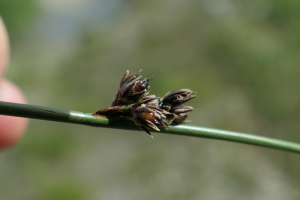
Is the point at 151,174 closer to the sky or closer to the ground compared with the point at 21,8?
closer to the ground

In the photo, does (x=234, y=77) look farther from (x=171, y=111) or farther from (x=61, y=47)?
(x=61, y=47)

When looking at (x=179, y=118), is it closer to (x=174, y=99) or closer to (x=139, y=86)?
(x=174, y=99)

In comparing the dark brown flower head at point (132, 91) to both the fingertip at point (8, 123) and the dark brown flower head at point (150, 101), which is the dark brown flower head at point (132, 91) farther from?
the fingertip at point (8, 123)

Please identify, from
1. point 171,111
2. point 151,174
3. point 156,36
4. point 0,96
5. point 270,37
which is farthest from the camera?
point 156,36

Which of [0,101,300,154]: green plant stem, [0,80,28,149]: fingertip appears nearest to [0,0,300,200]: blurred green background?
[0,80,28,149]: fingertip

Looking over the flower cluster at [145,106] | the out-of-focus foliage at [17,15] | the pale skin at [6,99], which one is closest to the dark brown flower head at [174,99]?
the flower cluster at [145,106]

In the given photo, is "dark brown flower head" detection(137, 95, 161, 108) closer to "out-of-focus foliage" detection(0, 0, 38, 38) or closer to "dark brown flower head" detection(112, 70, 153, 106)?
"dark brown flower head" detection(112, 70, 153, 106)

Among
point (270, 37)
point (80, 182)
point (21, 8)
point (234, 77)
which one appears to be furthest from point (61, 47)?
point (270, 37)
